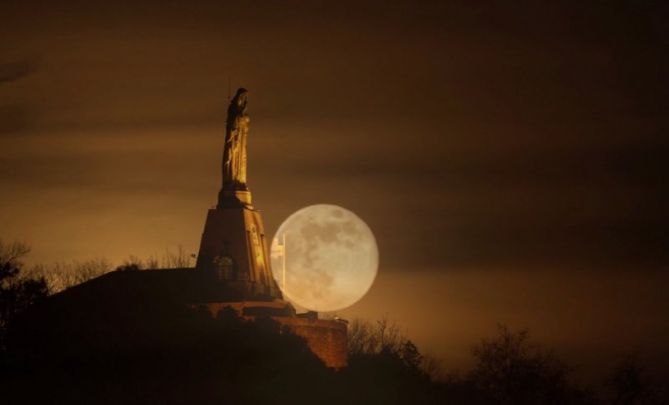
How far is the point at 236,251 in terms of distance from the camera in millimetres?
79500

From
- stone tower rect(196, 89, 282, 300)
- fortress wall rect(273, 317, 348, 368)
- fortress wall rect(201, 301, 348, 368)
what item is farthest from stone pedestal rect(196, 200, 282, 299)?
fortress wall rect(273, 317, 348, 368)

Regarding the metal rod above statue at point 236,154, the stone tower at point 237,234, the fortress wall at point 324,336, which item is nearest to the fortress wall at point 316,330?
the fortress wall at point 324,336

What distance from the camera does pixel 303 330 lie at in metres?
76.9

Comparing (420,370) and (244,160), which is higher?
(244,160)

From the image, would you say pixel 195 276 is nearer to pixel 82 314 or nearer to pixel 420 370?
pixel 82 314

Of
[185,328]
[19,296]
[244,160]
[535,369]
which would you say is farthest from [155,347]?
[535,369]

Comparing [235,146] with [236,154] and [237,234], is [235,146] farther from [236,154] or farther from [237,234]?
[237,234]

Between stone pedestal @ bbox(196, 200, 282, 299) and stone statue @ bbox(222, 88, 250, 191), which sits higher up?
stone statue @ bbox(222, 88, 250, 191)

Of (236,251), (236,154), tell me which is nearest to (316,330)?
(236,251)

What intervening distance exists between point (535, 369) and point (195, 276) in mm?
16223

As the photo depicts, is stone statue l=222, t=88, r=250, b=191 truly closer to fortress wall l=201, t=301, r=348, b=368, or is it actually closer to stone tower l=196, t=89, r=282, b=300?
stone tower l=196, t=89, r=282, b=300

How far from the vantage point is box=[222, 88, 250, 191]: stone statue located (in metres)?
81.0

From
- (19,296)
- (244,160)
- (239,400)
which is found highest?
(244,160)

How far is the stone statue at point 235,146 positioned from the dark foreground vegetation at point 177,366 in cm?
820
